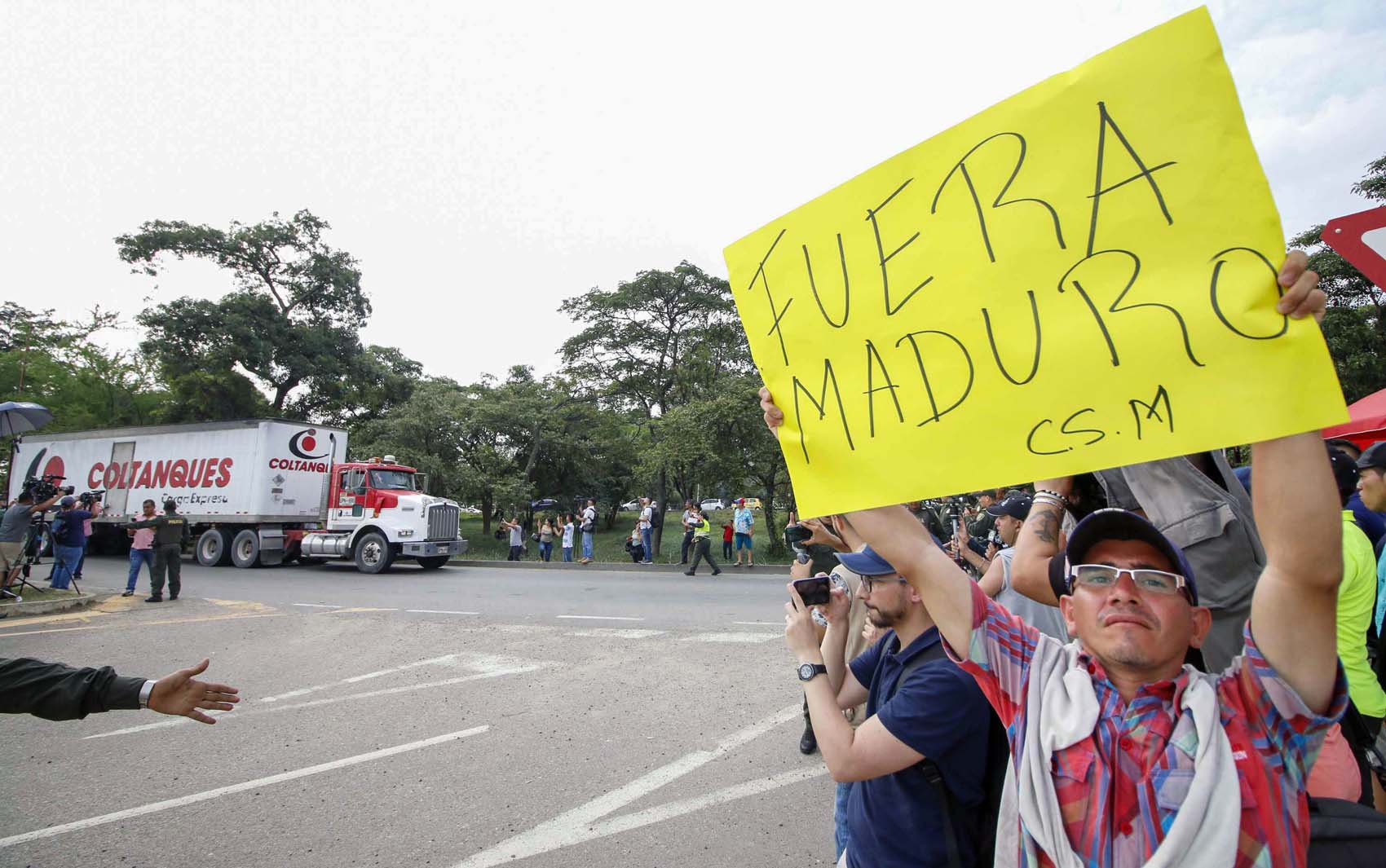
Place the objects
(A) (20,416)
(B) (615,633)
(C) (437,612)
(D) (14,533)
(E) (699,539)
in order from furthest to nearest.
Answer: (E) (699,539), (A) (20,416), (C) (437,612), (D) (14,533), (B) (615,633)

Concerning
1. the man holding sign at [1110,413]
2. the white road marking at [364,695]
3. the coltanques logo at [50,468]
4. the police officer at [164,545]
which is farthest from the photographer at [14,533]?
the coltanques logo at [50,468]

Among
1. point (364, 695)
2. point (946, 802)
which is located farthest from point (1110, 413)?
point (364, 695)

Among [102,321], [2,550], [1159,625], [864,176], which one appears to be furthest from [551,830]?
[102,321]

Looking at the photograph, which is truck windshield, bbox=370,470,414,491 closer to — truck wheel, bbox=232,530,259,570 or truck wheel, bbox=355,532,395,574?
truck wheel, bbox=355,532,395,574

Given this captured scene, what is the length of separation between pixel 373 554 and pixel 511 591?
18.9 feet

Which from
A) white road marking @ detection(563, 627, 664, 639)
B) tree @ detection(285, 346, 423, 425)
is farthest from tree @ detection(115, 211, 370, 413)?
white road marking @ detection(563, 627, 664, 639)

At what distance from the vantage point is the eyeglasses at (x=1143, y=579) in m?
1.31

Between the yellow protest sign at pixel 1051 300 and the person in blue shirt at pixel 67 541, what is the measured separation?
1401 centimetres

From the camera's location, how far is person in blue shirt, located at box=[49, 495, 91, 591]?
11.4 meters

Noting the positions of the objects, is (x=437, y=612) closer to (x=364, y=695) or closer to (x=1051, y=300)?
(x=364, y=695)

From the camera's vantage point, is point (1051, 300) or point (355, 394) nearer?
point (1051, 300)

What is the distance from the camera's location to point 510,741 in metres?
4.70

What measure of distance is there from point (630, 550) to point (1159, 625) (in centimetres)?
1830

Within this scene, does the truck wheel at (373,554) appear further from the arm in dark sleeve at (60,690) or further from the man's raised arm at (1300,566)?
the man's raised arm at (1300,566)
